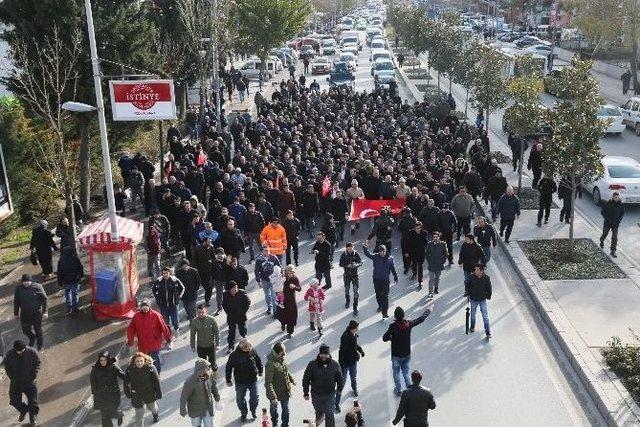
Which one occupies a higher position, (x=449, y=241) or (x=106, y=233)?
(x=106, y=233)

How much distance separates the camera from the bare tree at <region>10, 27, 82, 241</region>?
17562 millimetres

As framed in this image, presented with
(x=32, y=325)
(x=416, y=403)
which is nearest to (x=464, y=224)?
(x=416, y=403)

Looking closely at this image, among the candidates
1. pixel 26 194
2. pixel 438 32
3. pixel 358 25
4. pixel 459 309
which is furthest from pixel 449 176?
pixel 358 25

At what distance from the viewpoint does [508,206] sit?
56.9 feet

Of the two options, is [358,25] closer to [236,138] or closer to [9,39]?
[236,138]

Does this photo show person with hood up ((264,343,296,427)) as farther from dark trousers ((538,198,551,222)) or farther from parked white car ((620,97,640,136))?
parked white car ((620,97,640,136))

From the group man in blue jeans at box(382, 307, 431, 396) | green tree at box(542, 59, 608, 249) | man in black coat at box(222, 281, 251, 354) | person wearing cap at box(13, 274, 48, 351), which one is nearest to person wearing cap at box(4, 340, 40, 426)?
person wearing cap at box(13, 274, 48, 351)

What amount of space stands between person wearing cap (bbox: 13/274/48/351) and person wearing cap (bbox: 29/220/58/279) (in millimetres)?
3258

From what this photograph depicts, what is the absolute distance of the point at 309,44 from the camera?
2630 inches

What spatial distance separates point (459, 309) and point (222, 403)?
5.26m

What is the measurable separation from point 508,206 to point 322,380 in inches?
358

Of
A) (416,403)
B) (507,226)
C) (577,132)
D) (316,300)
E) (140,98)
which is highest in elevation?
(140,98)

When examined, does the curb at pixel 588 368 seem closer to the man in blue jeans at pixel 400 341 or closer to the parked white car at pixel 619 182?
the man in blue jeans at pixel 400 341

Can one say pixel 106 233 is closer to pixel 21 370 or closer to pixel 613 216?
pixel 21 370
